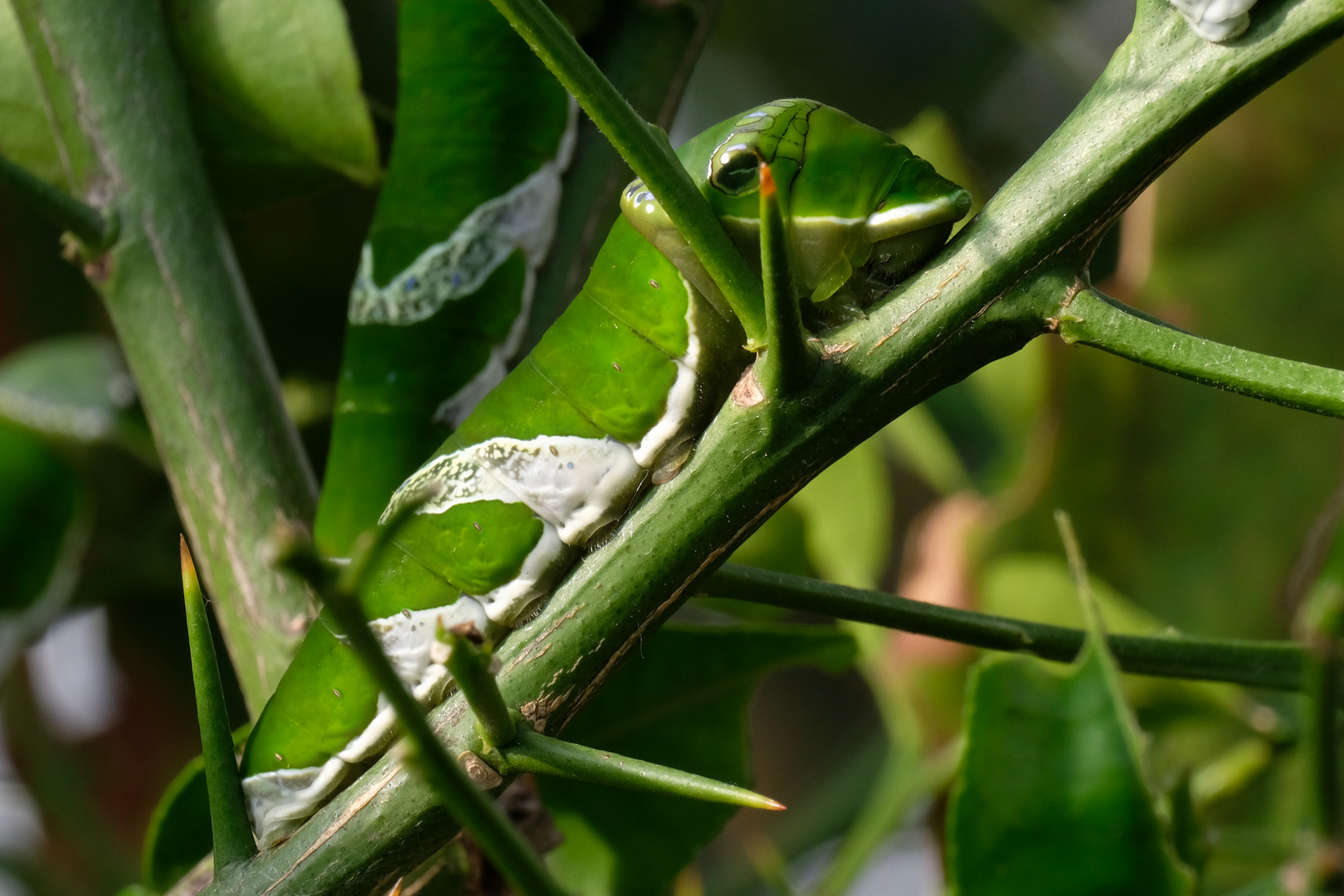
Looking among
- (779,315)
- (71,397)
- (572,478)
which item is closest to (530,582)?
(572,478)

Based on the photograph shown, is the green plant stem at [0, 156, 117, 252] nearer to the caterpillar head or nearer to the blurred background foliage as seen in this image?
the blurred background foliage

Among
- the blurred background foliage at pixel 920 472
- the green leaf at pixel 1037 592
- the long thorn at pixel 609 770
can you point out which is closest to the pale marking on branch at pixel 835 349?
the long thorn at pixel 609 770

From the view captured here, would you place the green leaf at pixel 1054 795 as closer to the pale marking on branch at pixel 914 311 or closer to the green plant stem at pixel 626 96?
the pale marking on branch at pixel 914 311

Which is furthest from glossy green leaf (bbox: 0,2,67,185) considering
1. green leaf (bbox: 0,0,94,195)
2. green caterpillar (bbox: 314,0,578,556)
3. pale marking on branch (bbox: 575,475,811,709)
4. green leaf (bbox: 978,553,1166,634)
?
green leaf (bbox: 978,553,1166,634)

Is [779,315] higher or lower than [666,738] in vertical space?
higher

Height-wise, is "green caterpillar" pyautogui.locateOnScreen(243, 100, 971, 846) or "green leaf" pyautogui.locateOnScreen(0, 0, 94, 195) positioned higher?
"green leaf" pyautogui.locateOnScreen(0, 0, 94, 195)

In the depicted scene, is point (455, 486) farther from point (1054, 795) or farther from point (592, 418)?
point (1054, 795)
